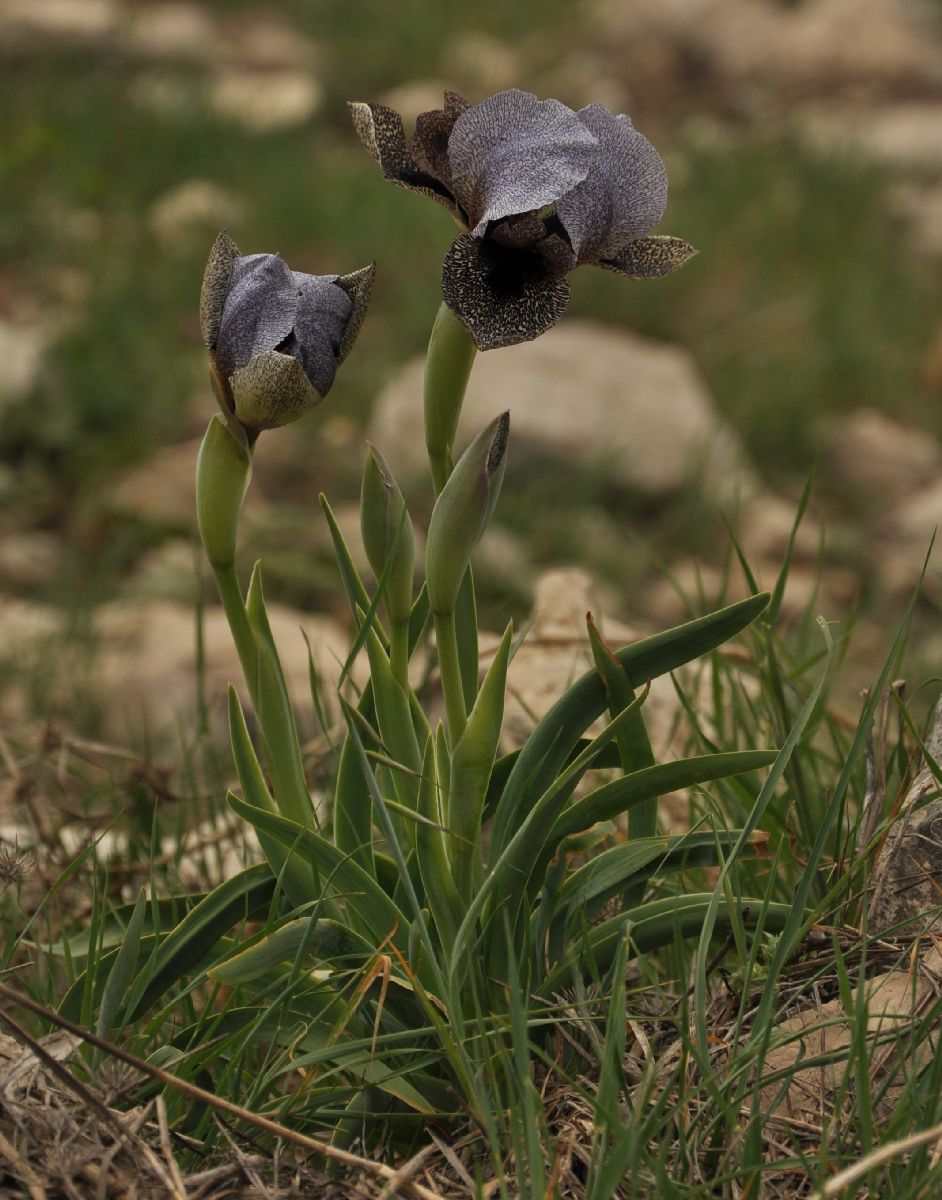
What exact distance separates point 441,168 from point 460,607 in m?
0.41

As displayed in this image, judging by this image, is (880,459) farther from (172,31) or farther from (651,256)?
(172,31)

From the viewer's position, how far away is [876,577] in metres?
3.93

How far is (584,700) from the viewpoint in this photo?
109 centimetres

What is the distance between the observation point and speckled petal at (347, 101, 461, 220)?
1024 mm

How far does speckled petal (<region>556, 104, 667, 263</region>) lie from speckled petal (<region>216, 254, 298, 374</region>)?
0.71 feet

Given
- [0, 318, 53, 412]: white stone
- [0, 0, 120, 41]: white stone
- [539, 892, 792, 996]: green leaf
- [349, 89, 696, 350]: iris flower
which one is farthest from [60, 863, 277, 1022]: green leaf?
[0, 0, 120, 41]: white stone

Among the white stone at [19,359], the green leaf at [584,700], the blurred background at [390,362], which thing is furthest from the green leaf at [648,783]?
the white stone at [19,359]

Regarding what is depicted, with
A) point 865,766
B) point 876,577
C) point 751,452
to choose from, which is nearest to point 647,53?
point 751,452

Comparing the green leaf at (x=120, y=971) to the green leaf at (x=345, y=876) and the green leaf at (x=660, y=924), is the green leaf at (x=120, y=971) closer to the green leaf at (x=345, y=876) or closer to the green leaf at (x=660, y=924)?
the green leaf at (x=345, y=876)

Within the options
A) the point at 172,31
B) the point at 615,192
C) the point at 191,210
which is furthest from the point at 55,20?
the point at 615,192

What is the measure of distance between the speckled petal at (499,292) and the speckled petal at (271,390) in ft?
0.40

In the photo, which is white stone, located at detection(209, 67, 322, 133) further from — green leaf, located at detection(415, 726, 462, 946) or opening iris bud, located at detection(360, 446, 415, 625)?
green leaf, located at detection(415, 726, 462, 946)

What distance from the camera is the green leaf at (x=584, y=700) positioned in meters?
1.05

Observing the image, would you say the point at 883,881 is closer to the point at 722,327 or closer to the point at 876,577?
the point at 876,577
